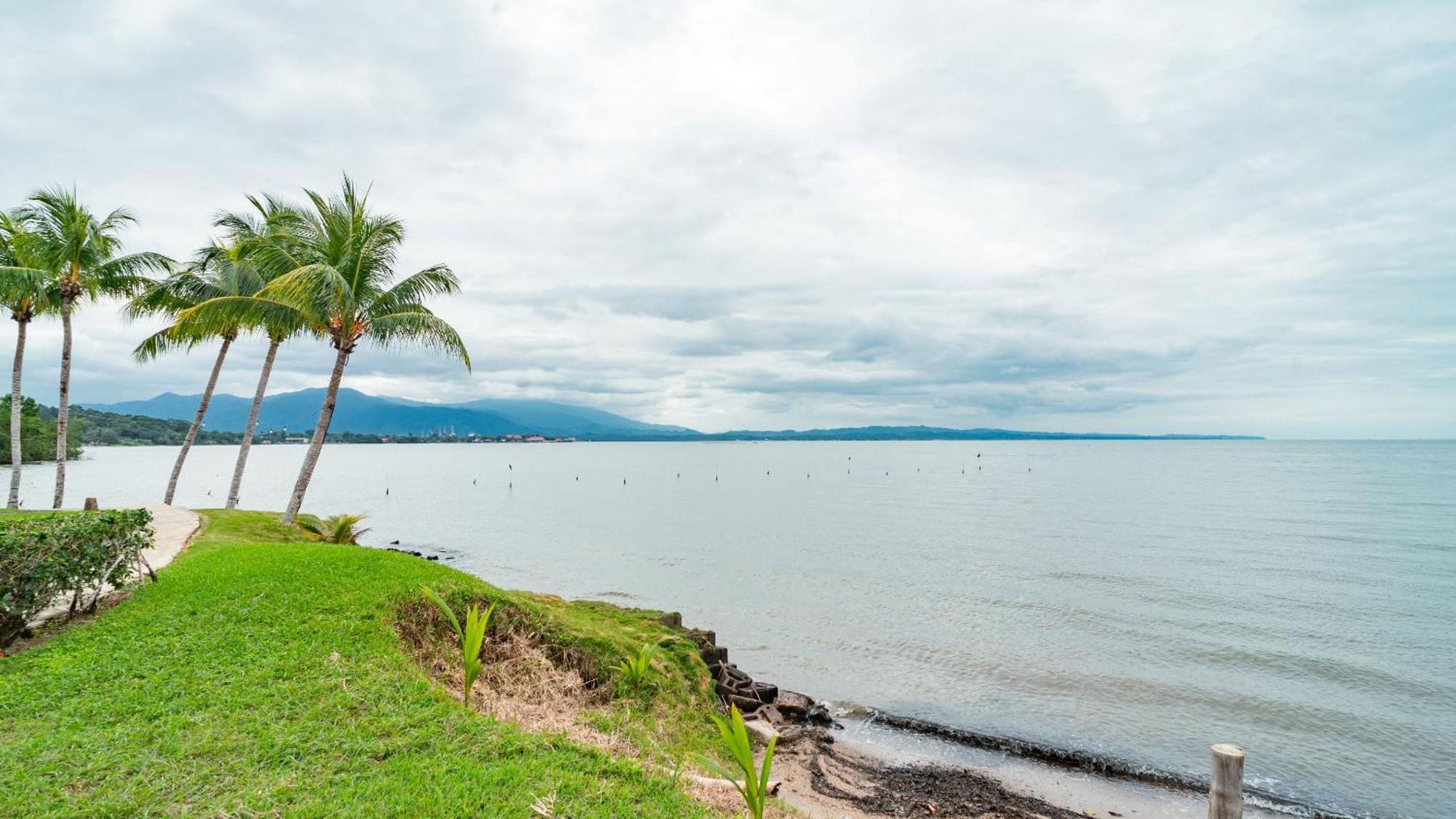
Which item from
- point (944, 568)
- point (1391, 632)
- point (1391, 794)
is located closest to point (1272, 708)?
point (1391, 794)

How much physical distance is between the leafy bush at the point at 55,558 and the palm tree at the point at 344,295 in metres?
8.55

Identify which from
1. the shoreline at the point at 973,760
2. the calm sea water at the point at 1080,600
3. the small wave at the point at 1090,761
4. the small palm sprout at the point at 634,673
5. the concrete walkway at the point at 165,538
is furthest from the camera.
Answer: the calm sea water at the point at 1080,600

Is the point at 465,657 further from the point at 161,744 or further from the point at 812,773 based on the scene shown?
the point at 812,773

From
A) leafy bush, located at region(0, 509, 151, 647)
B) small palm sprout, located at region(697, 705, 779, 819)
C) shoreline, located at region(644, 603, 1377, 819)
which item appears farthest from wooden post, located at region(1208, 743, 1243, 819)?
leafy bush, located at region(0, 509, 151, 647)

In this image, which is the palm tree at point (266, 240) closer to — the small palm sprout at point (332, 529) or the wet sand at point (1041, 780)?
the small palm sprout at point (332, 529)

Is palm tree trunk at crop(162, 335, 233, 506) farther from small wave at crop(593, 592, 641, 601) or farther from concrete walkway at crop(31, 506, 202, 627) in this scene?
small wave at crop(593, 592, 641, 601)

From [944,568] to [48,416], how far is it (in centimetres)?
14419

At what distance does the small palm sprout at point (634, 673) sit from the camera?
360 inches

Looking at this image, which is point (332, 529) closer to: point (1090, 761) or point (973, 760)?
point (973, 760)

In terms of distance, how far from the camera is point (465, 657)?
23.2 feet

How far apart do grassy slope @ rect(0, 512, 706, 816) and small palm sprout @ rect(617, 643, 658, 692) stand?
0.69 meters

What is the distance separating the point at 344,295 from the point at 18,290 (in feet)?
35.1

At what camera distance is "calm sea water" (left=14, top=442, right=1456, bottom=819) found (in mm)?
12789

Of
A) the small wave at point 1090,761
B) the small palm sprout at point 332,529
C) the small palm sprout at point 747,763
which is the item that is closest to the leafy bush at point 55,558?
the small palm sprout at point 747,763
